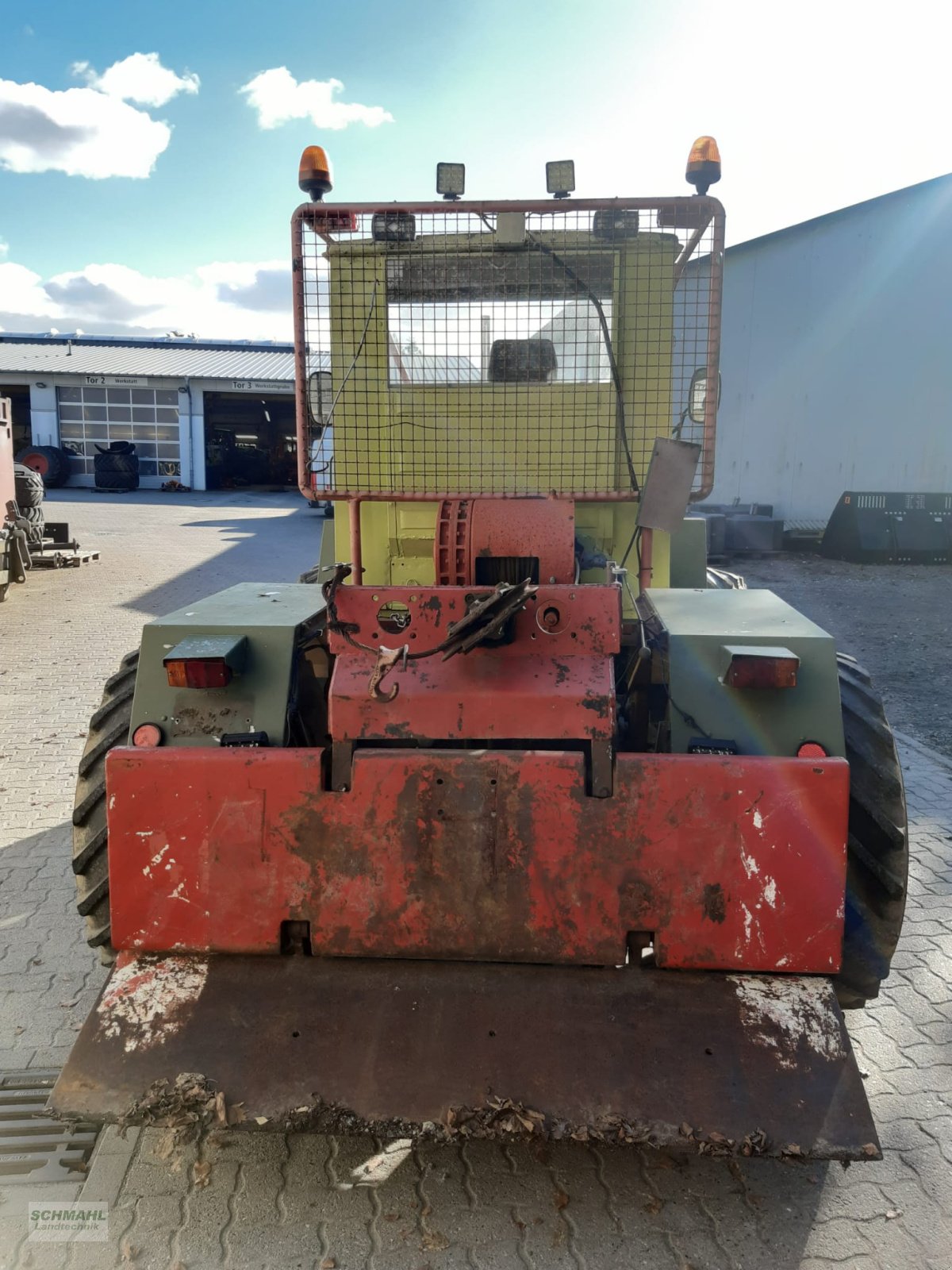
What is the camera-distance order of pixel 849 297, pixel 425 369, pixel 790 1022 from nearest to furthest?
pixel 790 1022, pixel 425 369, pixel 849 297

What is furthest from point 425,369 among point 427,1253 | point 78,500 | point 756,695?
point 78,500

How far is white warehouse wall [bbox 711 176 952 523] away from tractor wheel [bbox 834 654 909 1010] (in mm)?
15716

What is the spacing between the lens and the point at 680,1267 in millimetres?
2182

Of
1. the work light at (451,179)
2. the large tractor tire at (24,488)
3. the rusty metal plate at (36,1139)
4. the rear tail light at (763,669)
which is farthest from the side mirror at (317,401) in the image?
the large tractor tire at (24,488)

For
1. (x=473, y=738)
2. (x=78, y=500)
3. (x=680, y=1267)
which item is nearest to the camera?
(x=680, y=1267)

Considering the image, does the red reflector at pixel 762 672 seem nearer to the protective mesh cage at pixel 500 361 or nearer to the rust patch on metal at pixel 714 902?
the rust patch on metal at pixel 714 902

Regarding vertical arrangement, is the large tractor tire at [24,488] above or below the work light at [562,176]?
below

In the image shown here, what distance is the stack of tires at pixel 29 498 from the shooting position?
537 inches

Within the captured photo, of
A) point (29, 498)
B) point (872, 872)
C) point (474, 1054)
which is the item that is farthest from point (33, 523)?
point (872, 872)

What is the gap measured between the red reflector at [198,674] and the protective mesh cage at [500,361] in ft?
3.83

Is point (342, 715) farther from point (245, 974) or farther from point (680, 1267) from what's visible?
point (680, 1267)

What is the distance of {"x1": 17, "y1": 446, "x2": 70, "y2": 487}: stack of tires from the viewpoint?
28531mm

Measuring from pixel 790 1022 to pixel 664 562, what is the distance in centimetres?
210

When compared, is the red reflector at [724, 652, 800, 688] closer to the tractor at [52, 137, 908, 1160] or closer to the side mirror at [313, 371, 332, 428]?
the tractor at [52, 137, 908, 1160]
